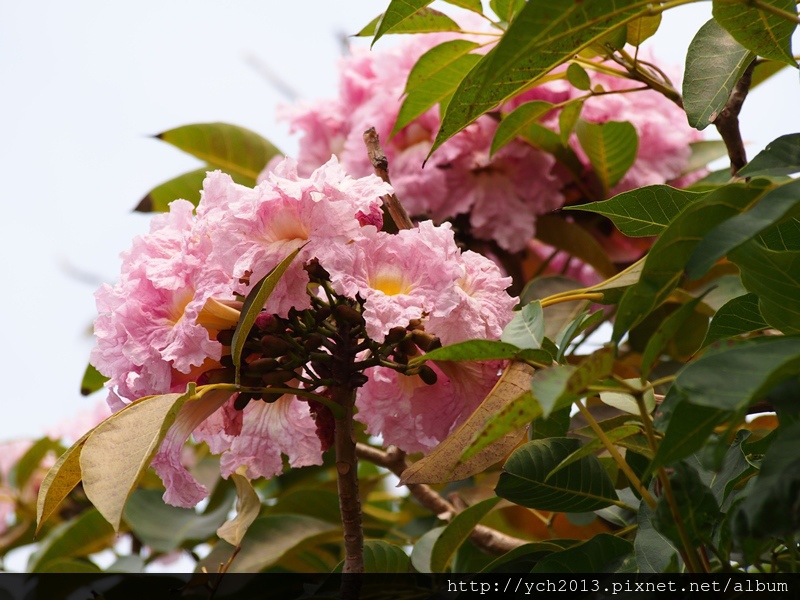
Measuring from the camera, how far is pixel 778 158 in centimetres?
53

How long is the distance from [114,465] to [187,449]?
4.00 feet

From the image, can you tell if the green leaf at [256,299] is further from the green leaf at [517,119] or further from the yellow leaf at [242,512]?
the green leaf at [517,119]

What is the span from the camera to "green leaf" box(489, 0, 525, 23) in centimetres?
85

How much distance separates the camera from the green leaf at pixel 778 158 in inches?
20.5

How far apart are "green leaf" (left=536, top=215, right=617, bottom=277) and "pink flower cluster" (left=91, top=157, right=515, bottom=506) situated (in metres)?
0.59

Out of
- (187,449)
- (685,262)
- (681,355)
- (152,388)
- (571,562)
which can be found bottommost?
(187,449)

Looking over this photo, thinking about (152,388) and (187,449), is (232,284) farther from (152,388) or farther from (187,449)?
(187,449)

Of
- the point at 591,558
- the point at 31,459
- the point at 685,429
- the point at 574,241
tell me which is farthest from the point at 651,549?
the point at 31,459

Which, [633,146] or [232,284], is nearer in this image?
[232,284]

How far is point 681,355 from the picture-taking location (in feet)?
4.21

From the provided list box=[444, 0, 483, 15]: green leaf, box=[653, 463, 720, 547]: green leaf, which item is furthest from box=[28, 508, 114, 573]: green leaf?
box=[653, 463, 720, 547]: green leaf

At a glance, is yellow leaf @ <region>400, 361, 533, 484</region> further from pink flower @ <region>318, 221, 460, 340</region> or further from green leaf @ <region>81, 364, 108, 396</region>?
green leaf @ <region>81, 364, 108, 396</region>

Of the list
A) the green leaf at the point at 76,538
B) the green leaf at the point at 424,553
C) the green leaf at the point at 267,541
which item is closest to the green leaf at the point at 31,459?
the green leaf at the point at 76,538

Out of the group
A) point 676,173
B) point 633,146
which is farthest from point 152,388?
point 676,173
